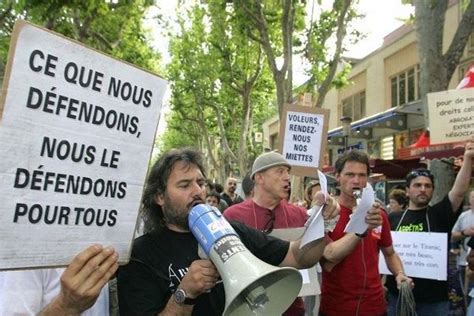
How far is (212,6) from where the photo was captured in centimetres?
1437

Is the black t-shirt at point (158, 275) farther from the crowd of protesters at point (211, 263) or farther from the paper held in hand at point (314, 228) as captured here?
the paper held in hand at point (314, 228)

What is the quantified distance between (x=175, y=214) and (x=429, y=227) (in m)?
2.56

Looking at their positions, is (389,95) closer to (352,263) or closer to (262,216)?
(262,216)

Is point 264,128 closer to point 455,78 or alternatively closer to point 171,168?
point 455,78

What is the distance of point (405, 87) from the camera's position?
17.7 metres

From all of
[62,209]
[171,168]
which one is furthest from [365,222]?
[62,209]

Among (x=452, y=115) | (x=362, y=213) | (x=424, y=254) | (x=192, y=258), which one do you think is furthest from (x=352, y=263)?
(x=452, y=115)

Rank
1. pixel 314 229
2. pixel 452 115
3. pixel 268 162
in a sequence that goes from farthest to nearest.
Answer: pixel 452 115, pixel 268 162, pixel 314 229

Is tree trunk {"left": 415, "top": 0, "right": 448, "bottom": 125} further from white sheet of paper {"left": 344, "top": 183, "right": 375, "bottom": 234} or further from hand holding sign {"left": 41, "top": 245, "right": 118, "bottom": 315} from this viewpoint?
hand holding sign {"left": 41, "top": 245, "right": 118, "bottom": 315}

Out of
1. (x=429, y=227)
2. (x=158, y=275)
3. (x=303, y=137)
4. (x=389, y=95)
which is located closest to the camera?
(x=158, y=275)

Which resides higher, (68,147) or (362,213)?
(68,147)

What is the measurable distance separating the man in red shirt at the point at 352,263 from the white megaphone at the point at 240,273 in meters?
1.44

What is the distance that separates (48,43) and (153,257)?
1020 mm

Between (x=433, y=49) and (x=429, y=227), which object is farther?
(x=433, y=49)
